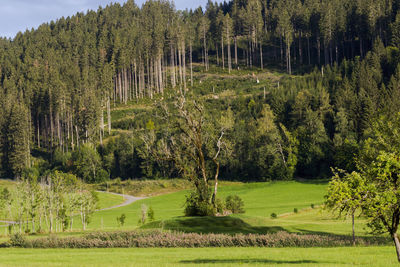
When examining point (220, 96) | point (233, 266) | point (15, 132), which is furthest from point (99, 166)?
point (233, 266)

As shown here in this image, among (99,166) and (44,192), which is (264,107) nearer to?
(99,166)

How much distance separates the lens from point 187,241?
29750 mm

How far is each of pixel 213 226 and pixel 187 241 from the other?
281 inches

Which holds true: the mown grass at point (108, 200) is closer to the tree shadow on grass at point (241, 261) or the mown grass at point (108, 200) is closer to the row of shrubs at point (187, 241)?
the row of shrubs at point (187, 241)

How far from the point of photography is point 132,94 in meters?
172

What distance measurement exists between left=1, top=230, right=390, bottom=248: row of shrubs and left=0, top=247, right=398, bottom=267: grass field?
2589 millimetres

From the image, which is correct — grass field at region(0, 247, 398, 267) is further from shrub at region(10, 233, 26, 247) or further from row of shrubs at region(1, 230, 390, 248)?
shrub at region(10, 233, 26, 247)

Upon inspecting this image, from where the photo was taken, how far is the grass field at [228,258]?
20359 millimetres

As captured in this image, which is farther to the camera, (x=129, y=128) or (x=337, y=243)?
(x=129, y=128)

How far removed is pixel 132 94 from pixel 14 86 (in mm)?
47862

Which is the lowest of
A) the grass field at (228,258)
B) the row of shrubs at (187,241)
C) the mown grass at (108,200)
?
the mown grass at (108,200)

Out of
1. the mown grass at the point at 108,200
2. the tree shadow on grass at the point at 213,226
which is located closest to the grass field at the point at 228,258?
the tree shadow on grass at the point at 213,226

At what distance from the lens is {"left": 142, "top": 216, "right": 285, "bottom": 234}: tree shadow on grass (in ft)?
114

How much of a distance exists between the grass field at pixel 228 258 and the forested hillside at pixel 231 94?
146 feet
